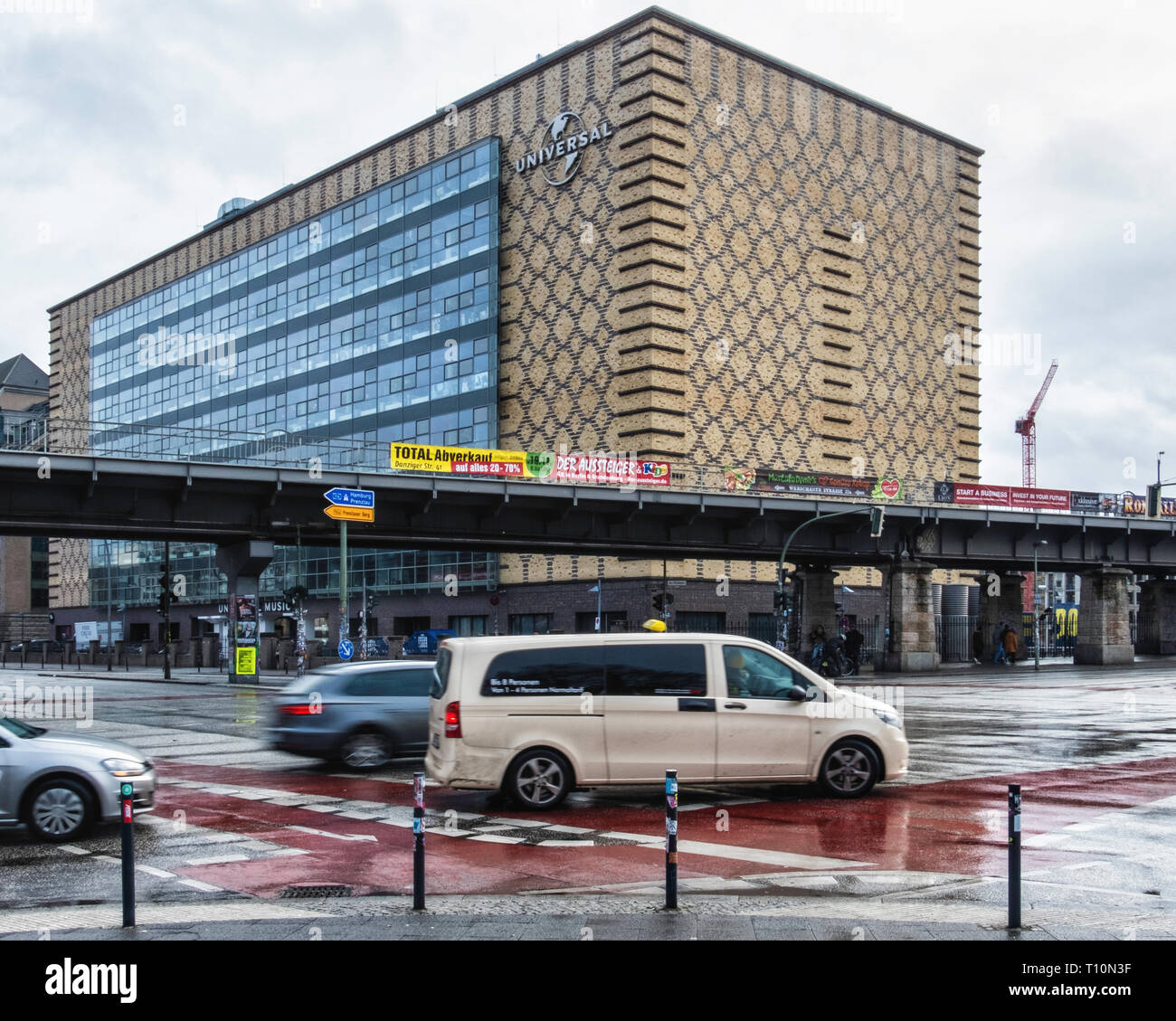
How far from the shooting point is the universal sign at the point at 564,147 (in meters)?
61.5

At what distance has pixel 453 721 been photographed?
1178 cm

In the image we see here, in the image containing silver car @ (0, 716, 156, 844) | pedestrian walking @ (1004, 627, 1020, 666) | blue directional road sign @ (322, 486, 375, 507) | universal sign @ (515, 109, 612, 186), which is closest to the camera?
silver car @ (0, 716, 156, 844)

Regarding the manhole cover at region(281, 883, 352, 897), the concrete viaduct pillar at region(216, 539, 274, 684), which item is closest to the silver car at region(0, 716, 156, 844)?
the manhole cover at region(281, 883, 352, 897)

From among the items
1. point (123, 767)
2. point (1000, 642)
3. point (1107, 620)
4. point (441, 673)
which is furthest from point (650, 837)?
point (1107, 620)

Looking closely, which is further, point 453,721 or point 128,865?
point 453,721

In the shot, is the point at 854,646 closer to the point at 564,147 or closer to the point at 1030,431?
the point at 564,147

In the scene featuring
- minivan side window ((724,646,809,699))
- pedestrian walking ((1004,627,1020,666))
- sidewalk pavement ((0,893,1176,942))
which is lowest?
pedestrian walking ((1004,627,1020,666))

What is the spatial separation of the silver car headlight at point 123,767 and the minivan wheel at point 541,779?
357 cm

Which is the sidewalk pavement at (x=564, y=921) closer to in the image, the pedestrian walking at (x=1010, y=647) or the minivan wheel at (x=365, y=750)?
the minivan wheel at (x=365, y=750)

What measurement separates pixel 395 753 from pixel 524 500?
27022 mm

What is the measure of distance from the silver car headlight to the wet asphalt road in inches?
23.9

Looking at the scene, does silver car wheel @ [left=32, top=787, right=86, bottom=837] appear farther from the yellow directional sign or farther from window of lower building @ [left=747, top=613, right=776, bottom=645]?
window of lower building @ [left=747, top=613, right=776, bottom=645]

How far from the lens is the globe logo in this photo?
6184 cm

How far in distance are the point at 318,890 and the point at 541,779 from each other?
12.2ft
